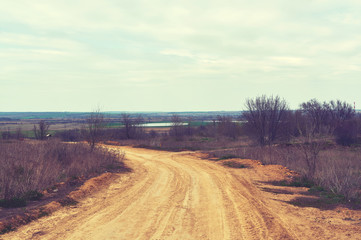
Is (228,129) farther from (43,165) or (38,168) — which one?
(38,168)

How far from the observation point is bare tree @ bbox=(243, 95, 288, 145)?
1523 inches

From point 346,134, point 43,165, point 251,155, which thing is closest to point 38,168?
point 43,165

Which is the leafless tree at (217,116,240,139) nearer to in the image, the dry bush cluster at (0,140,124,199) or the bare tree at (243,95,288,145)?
the bare tree at (243,95,288,145)

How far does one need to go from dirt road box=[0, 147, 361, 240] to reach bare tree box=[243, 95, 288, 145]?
25114 millimetres

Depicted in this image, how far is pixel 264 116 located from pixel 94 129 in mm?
24404

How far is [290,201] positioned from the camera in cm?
1133

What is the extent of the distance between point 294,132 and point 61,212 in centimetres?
4956

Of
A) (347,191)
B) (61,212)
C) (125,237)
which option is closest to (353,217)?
(347,191)

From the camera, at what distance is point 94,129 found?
75.5ft

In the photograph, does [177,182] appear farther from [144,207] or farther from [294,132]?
[294,132]

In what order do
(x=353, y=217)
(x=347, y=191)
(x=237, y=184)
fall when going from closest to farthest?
(x=353, y=217), (x=347, y=191), (x=237, y=184)

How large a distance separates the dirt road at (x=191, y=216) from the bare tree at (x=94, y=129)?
9277 mm

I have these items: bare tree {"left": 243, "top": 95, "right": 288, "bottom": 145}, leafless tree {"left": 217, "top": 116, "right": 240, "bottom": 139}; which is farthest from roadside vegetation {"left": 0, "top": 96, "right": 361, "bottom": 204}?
leafless tree {"left": 217, "top": 116, "right": 240, "bottom": 139}

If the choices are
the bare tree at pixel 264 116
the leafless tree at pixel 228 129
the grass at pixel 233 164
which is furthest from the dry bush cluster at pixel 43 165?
the leafless tree at pixel 228 129
